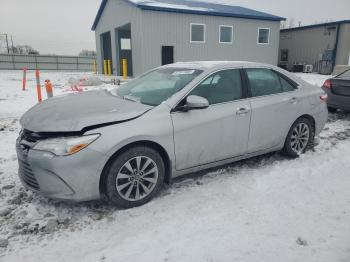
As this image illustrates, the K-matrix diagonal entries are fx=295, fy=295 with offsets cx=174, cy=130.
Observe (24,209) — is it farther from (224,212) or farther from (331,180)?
(331,180)

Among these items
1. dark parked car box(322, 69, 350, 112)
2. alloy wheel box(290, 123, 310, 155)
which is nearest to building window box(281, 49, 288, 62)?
dark parked car box(322, 69, 350, 112)

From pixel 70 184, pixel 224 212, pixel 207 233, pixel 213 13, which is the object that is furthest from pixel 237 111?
pixel 213 13

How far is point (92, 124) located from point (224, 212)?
5.51ft

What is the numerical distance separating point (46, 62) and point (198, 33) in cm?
2201

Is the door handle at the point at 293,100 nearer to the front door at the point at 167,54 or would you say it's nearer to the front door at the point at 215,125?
A: the front door at the point at 215,125

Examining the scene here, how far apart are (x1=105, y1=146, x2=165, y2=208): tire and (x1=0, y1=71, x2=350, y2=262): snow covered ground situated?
0.41 ft

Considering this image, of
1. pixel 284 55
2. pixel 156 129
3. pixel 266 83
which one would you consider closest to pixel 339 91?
pixel 266 83

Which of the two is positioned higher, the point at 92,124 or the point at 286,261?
the point at 92,124

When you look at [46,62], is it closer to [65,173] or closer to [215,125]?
[215,125]

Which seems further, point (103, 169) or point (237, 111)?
point (237, 111)

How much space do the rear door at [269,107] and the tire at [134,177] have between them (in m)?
1.50

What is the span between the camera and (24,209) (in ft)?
→ 10.6

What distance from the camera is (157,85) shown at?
13.4ft

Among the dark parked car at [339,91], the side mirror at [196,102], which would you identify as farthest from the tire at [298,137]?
the dark parked car at [339,91]
